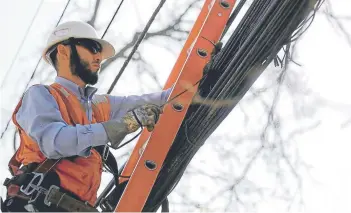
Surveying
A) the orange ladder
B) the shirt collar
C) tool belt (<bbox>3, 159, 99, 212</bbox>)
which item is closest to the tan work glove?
the orange ladder

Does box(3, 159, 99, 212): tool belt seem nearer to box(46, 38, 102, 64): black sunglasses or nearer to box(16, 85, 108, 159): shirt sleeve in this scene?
box(16, 85, 108, 159): shirt sleeve

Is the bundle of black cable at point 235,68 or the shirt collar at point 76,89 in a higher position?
the bundle of black cable at point 235,68

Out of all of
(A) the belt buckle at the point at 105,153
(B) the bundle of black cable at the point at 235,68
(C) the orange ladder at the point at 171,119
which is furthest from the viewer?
(A) the belt buckle at the point at 105,153

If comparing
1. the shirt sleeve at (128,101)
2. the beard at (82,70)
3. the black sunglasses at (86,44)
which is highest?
the black sunglasses at (86,44)

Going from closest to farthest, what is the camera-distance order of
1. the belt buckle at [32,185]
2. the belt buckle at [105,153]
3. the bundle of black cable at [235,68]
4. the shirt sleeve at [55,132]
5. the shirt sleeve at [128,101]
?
the bundle of black cable at [235,68] → the shirt sleeve at [55,132] → the belt buckle at [32,185] → the belt buckle at [105,153] → the shirt sleeve at [128,101]

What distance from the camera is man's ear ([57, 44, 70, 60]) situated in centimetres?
343

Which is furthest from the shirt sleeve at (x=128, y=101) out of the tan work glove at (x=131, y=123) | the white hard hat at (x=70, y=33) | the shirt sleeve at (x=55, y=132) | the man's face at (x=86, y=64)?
the shirt sleeve at (x=55, y=132)

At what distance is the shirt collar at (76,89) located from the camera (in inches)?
130

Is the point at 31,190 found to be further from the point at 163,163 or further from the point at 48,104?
the point at 163,163

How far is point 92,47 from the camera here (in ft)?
11.4

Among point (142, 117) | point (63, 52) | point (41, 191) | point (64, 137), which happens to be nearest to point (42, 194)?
point (41, 191)

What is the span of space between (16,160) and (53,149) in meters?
0.46

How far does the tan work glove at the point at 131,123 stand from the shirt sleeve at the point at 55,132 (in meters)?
0.04

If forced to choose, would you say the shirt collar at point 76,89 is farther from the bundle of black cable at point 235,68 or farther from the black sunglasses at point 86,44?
the bundle of black cable at point 235,68
